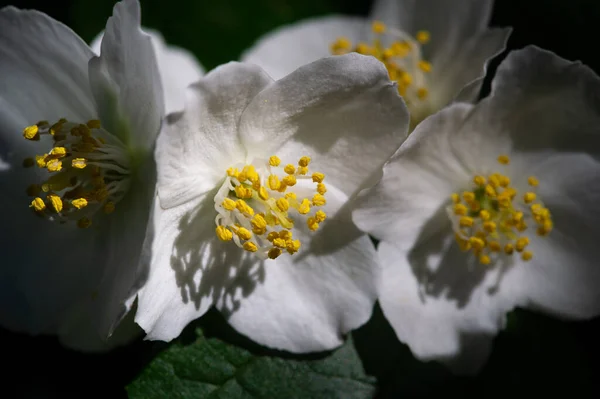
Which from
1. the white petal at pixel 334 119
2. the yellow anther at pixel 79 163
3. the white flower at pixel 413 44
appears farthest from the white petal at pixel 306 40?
the yellow anther at pixel 79 163

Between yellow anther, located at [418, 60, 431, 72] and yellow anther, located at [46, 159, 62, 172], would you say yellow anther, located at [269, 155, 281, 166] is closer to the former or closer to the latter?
yellow anther, located at [46, 159, 62, 172]

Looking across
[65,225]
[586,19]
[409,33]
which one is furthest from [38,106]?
[586,19]

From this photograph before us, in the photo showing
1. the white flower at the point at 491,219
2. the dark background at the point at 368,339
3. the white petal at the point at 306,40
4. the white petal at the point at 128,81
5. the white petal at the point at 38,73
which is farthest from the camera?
the white petal at the point at 306,40

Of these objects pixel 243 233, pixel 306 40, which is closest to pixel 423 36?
pixel 306 40

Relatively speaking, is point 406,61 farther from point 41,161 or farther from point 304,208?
point 41,161

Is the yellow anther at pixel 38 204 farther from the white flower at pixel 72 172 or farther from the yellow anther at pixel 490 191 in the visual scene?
the yellow anther at pixel 490 191

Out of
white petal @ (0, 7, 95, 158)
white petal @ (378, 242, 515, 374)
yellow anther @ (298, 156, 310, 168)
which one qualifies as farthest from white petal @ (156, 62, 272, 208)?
white petal @ (378, 242, 515, 374)

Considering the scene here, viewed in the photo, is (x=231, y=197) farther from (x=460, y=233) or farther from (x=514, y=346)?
(x=514, y=346)
